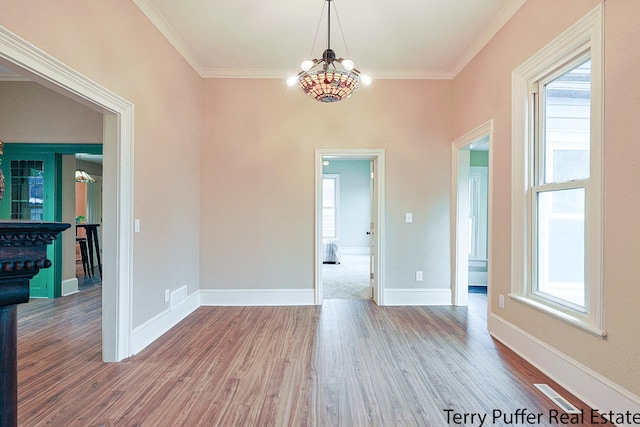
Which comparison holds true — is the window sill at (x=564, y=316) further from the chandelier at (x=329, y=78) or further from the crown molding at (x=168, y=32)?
the crown molding at (x=168, y=32)

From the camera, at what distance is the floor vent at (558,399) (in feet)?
6.32

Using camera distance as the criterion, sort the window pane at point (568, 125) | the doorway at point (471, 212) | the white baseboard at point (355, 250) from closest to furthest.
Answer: the window pane at point (568, 125) → the doorway at point (471, 212) → the white baseboard at point (355, 250)

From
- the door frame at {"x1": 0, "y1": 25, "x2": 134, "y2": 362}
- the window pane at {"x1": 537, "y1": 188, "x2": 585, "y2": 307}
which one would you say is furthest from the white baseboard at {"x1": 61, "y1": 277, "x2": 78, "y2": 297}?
the window pane at {"x1": 537, "y1": 188, "x2": 585, "y2": 307}

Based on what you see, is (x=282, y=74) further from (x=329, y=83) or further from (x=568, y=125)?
(x=568, y=125)

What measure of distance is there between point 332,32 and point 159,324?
344cm

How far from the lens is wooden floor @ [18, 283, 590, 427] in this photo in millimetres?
1914

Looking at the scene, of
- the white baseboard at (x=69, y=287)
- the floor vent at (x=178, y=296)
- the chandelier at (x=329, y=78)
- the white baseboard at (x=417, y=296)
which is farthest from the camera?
the white baseboard at (x=69, y=287)

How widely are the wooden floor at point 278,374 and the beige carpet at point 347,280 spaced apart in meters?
1.15

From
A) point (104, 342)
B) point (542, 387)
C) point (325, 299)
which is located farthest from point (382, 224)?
point (104, 342)

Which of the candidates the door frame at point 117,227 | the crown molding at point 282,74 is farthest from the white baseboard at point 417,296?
the door frame at point 117,227

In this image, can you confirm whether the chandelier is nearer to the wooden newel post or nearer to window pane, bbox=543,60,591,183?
window pane, bbox=543,60,591,183

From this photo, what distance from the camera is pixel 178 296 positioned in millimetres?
3508

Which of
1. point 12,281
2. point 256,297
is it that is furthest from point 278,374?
point 12,281

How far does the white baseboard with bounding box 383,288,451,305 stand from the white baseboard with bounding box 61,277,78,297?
466 cm
